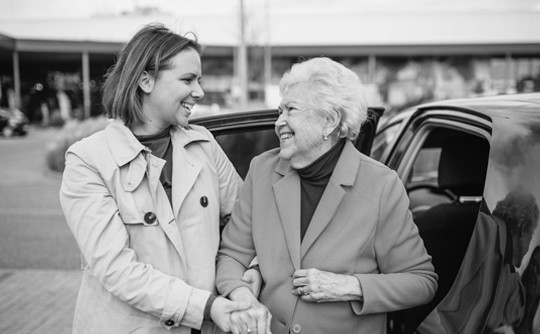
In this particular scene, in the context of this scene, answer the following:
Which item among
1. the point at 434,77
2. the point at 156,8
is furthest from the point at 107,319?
the point at 156,8

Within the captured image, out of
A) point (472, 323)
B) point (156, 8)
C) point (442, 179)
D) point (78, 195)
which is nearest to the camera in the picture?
point (472, 323)

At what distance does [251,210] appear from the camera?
222 cm

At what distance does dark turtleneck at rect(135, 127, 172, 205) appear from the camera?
83.6 inches

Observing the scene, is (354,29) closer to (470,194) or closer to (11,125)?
(11,125)

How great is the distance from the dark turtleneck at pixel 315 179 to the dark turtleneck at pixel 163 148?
0.57m

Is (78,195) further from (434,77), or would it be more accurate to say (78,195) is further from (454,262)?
(434,77)

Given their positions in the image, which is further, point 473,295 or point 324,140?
point 324,140

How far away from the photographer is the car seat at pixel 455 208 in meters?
2.97

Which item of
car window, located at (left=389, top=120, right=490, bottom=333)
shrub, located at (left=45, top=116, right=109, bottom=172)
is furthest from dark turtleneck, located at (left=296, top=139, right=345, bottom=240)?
shrub, located at (left=45, top=116, right=109, bottom=172)

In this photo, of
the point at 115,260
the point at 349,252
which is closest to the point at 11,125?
the point at 115,260

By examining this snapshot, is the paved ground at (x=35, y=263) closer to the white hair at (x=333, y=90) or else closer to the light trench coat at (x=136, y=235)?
the light trench coat at (x=136, y=235)

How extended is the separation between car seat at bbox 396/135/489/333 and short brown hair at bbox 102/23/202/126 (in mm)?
1918

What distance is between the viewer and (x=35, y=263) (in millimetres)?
5723

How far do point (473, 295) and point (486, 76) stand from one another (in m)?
35.0
